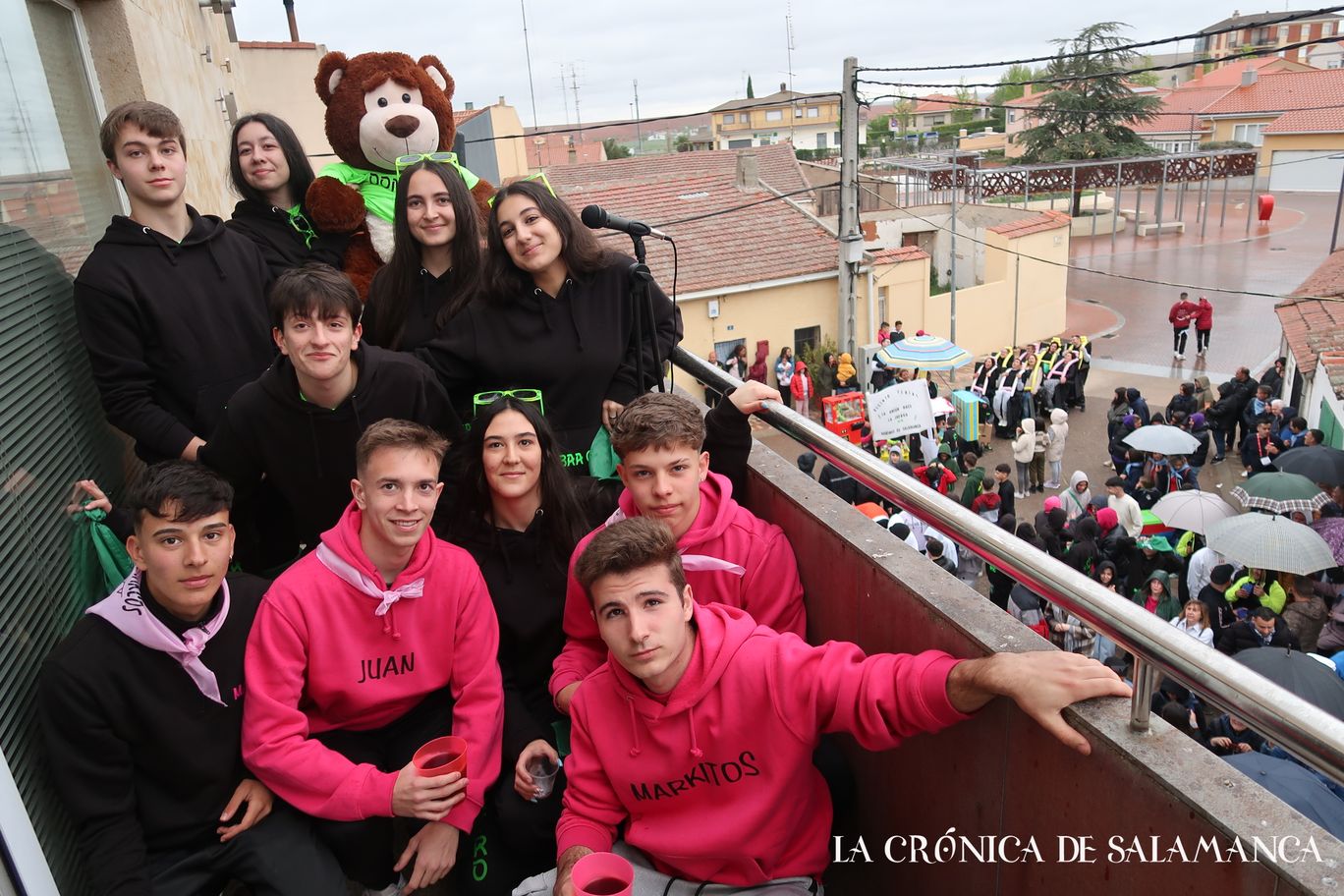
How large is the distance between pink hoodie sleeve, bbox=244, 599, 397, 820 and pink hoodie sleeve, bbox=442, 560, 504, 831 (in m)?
0.25

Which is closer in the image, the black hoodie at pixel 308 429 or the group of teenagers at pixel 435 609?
the group of teenagers at pixel 435 609

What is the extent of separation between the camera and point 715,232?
2009 cm

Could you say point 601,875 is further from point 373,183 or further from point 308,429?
point 373,183

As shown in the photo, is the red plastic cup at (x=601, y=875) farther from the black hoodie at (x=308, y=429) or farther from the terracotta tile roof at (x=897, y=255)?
the terracotta tile roof at (x=897, y=255)

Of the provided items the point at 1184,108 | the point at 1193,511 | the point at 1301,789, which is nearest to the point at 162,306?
the point at 1301,789

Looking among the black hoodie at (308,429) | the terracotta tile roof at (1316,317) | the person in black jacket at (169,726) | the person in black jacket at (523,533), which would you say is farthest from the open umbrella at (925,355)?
the person in black jacket at (169,726)

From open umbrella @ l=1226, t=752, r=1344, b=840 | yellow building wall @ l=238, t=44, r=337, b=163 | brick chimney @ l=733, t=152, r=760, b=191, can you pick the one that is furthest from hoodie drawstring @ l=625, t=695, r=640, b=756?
brick chimney @ l=733, t=152, r=760, b=191

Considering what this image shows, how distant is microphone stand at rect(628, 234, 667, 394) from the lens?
3.40 m

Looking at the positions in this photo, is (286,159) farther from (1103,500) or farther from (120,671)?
(1103,500)

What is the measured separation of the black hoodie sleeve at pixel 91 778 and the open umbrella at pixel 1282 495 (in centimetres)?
1003

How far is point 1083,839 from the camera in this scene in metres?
1.90

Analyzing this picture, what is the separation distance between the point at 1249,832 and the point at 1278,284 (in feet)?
105

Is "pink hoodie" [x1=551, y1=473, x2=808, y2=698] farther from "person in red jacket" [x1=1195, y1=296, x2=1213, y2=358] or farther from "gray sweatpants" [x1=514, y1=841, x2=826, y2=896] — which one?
"person in red jacket" [x1=1195, y1=296, x2=1213, y2=358]

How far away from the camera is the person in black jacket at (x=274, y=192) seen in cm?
402
